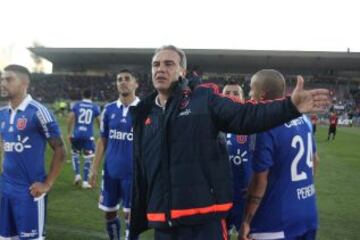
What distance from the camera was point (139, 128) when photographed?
3559mm

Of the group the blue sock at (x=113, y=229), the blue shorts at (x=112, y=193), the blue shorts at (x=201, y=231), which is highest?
the blue shorts at (x=201, y=231)

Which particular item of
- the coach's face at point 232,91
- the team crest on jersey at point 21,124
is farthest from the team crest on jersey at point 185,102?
the team crest on jersey at point 21,124

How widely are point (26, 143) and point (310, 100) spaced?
2970 millimetres

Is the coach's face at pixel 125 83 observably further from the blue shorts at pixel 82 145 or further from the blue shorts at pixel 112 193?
the blue shorts at pixel 82 145

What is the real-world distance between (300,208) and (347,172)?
11306mm

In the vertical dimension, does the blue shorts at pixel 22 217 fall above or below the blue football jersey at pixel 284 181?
below

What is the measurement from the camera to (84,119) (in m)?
11.7

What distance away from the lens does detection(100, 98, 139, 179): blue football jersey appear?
6.21 metres

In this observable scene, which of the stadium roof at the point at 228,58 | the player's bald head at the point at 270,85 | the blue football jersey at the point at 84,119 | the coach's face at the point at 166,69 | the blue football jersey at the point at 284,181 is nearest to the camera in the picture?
the coach's face at the point at 166,69

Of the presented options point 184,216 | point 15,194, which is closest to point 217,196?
point 184,216

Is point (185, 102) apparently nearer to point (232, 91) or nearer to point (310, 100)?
point (310, 100)

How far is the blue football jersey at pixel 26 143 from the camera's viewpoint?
15.7 feet

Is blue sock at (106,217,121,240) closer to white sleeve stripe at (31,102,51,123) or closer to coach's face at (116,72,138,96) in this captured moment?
coach's face at (116,72,138,96)

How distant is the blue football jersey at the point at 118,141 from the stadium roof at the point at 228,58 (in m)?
39.1
